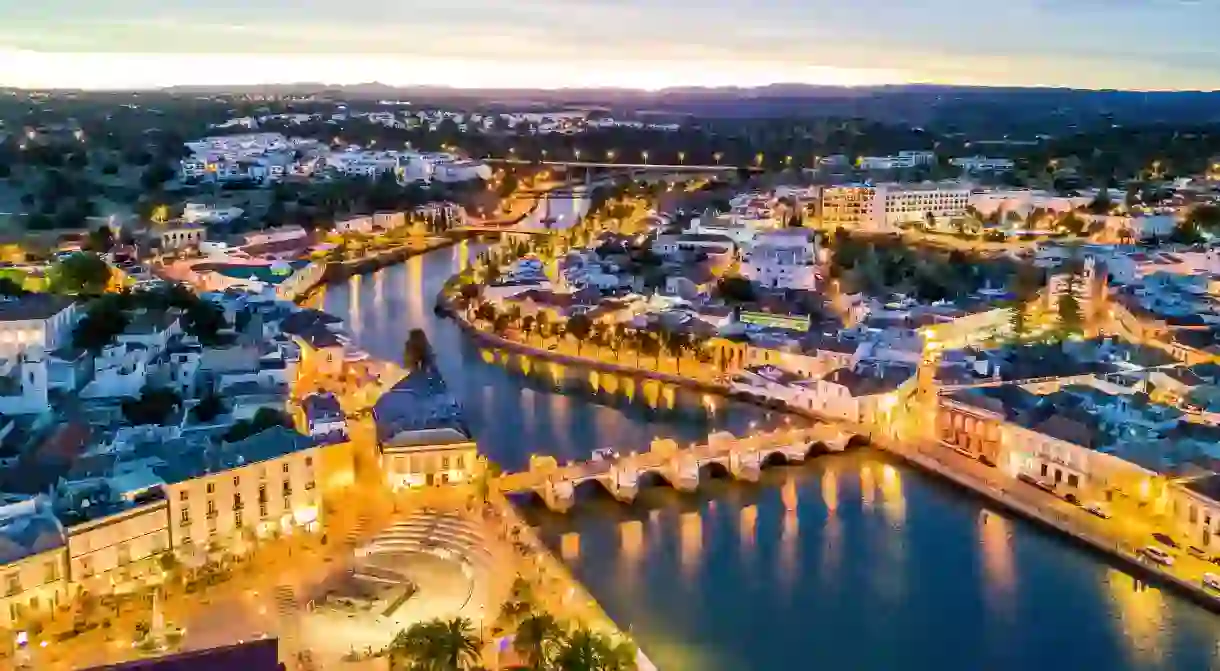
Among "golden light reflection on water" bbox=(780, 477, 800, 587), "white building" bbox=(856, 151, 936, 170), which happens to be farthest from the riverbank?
"white building" bbox=(856, 151, 936, 170)

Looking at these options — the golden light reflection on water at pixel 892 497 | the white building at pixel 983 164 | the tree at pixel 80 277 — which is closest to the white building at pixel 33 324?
the tree at pixel 80 277

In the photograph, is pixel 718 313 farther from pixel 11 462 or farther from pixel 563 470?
pixel 11 462

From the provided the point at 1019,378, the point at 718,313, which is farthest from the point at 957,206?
the point at 1019,378

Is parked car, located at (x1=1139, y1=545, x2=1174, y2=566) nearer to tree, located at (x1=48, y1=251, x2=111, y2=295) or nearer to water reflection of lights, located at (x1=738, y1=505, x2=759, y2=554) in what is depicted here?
water reflection of lights, located at (x1=738, y1=505, x2=759, y2=554)

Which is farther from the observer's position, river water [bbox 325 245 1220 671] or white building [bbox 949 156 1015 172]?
white building [bbox 949 156 1015 172]

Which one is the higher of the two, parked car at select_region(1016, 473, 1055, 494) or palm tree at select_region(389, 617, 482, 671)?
palm tree at select_region(389, 617, 482, 671)

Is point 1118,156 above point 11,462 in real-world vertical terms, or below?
above
